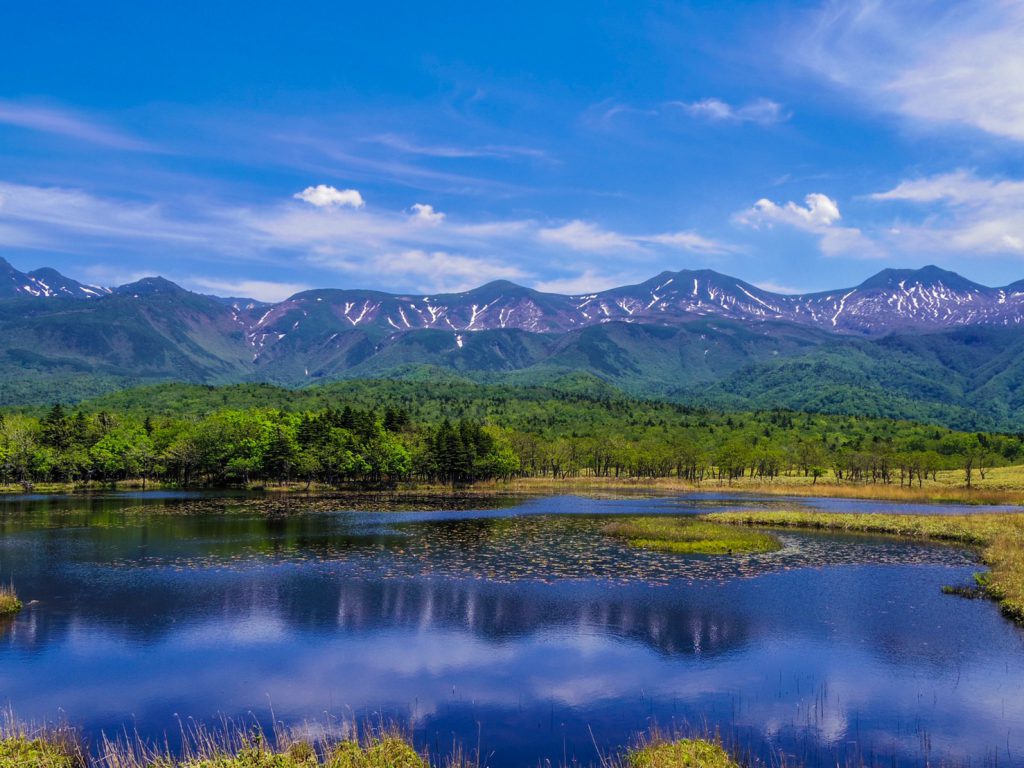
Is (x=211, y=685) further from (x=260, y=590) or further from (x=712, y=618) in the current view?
(x=712, y=618)

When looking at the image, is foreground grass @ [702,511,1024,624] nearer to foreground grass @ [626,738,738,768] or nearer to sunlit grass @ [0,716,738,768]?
foreground grass @ [626,738,738,768]

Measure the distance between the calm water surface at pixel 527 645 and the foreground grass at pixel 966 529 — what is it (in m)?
2.23

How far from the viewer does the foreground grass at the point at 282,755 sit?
70.4ft

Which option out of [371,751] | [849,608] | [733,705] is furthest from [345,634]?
[849,608]

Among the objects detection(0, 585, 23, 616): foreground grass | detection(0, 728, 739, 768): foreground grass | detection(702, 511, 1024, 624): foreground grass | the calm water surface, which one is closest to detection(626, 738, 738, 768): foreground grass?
detection(0, 728, 739, 768): foreground grass

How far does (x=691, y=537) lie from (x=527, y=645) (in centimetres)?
4101

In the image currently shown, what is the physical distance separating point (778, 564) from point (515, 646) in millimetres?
34280

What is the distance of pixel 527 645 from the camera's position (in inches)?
1516

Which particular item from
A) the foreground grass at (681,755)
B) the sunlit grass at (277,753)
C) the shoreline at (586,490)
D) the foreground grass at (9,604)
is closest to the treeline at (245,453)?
the shoreline at (586,490)

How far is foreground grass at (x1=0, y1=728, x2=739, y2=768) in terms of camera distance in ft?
70.4

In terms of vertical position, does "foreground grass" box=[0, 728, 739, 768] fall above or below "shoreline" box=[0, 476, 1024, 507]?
above

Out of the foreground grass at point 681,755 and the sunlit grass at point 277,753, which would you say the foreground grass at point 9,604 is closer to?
the sunlit grass at point 277,753

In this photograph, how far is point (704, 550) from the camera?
69.7 metres

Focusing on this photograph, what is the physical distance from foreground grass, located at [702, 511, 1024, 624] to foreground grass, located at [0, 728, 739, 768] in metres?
32.2
